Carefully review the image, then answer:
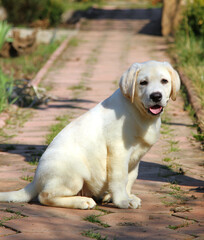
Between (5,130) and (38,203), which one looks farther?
(5,130)

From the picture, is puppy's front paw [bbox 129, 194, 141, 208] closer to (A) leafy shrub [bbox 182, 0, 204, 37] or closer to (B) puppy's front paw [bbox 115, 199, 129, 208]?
(B) puppy's front paw [bbox 115, 199, 129, 208]

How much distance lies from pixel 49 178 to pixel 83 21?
16.1 m

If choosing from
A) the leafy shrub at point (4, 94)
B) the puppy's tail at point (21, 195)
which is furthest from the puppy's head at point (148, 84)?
the leafy shrub at point (4, 94)

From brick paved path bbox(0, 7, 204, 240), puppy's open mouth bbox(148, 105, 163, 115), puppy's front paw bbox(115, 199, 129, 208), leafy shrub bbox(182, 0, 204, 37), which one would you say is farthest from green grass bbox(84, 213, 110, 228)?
leafy shrub bbox(182, 0, 204, 37)

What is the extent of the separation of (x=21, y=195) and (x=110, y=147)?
0.78m

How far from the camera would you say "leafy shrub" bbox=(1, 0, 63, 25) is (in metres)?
18.4

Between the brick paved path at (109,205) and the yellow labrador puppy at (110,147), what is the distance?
110 millimetres

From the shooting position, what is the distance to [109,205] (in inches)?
156

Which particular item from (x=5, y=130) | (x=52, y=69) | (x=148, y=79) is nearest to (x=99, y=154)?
(x=148, y=79)

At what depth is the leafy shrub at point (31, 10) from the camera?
18.4m

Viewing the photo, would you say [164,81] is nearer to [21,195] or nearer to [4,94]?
[21,195]

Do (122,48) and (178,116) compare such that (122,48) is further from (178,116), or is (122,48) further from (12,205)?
(12,205)

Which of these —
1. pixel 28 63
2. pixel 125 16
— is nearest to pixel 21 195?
pixel 28 63

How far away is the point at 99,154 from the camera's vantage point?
3742mm
